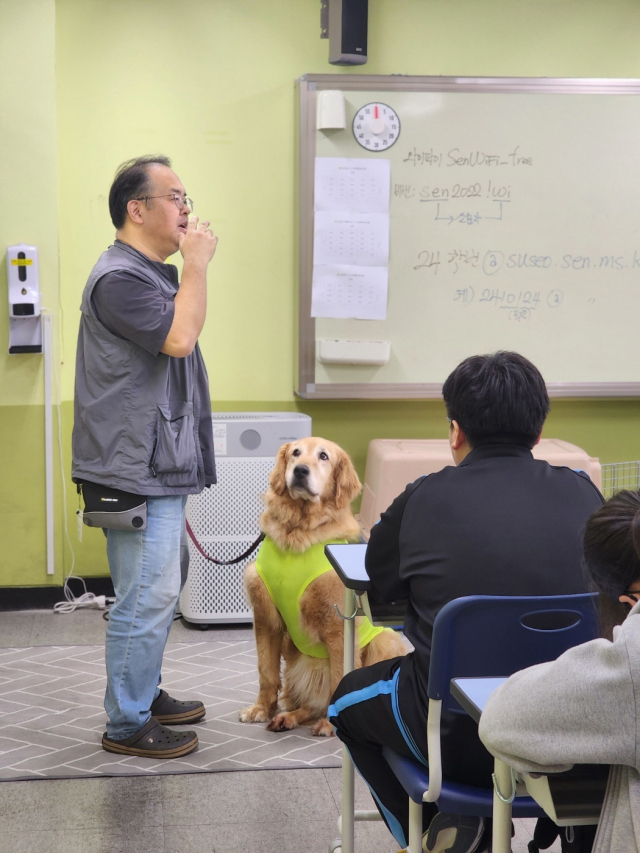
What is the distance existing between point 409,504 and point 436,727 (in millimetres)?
382

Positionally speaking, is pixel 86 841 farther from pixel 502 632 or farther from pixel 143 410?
pixel 502 632

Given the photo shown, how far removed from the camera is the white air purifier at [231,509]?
363 centimetres

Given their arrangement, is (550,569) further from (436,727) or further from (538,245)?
(538,245)

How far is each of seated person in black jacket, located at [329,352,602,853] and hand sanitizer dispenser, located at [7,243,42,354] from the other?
251 cm

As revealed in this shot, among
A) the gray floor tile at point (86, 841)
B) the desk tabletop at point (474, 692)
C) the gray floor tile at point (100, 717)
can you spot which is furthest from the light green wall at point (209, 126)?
the desk tabletop at point (474, 692)

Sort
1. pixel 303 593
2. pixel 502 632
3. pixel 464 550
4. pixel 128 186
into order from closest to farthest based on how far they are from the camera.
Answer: pixel 502 632 < pixel 464 550 < pixel 128 186 < pixel 303 593

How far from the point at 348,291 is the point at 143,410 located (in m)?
1.68


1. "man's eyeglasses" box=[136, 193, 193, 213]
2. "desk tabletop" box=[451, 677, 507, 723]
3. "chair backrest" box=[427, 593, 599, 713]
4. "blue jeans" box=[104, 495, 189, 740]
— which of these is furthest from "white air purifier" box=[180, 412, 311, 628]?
"desk tabletop" box=[451, 677, 507, 723]

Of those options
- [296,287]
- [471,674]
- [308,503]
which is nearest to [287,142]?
[296,287]

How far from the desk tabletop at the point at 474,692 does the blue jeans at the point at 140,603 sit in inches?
53.4

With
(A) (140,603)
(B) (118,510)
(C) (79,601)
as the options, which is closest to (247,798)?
(A) (140,603)

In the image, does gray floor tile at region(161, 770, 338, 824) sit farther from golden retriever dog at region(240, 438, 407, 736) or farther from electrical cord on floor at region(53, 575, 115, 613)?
electrical cord on floor at region(53, 575, 115, 613)

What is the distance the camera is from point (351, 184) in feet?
12.5

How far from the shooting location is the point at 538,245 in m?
3.95
